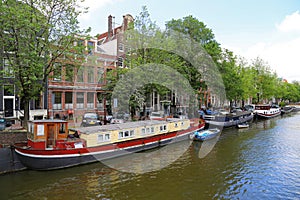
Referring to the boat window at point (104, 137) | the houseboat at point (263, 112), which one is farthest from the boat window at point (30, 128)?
the houseboat at point (263, 112)

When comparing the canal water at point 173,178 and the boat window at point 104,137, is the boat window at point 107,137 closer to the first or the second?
the boat window at point 104,137

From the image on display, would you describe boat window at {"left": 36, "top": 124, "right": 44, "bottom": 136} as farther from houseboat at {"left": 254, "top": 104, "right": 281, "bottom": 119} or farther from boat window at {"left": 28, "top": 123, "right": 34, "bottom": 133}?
houseboat at {"left": 254, "top": 104, "right": 281, "bottom": 119}

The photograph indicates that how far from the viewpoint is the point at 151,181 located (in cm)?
1270

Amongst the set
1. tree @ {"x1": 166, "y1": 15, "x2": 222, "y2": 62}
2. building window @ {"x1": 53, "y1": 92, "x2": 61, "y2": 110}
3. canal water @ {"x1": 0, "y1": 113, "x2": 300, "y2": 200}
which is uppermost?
tree @ {"x1": 166, "y1": 15, "x2": 222, "y2": 62}

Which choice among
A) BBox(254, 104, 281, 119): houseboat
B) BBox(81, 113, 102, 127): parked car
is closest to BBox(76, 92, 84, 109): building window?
BBox(81, 113, 102, 127): parked car

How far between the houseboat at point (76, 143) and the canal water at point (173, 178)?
0.58m

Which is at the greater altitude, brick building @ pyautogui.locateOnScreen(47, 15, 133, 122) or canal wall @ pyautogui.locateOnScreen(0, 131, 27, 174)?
brick building @ pyautogui.locateOnScreen(47, 15, 133, 122)

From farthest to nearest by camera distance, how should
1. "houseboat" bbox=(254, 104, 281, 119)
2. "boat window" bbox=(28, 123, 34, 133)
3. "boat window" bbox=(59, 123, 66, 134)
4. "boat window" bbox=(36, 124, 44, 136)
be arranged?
"houseboat" bbox=(254, 104, 281, 119) < "boat window" bbox=(59, 123, 66, 134) < "boat window" bbox=(28, 123, 34, 133) < "boat window" bbox=(36, 124, 44, 136)

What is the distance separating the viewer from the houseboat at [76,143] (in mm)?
13273

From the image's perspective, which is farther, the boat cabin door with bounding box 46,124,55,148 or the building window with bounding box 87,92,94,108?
the building window with bounding box 87,92,94,108

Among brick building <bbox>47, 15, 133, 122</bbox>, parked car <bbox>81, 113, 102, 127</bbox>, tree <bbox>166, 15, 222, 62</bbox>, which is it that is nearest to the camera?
parked car <bbox>81, 113, 102, 127</bbox>

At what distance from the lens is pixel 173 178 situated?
13180 mm

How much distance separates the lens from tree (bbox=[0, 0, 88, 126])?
571 inches

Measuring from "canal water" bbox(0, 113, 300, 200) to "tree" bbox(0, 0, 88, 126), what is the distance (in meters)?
6.42
